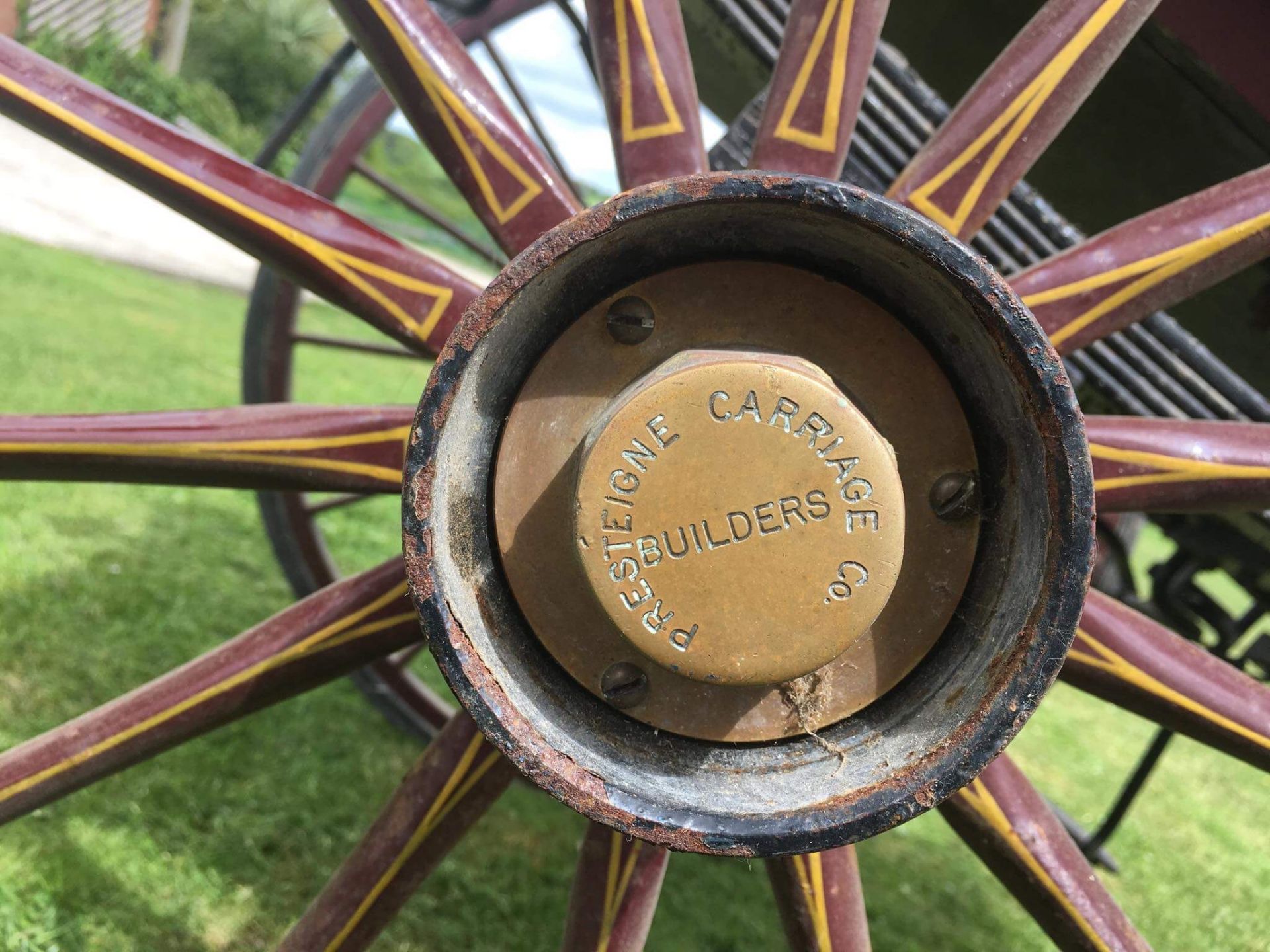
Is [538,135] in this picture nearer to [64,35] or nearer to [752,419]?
[752,419]

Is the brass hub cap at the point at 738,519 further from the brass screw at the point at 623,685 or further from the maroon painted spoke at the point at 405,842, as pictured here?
the maroon painted spoke at the point at 405,842

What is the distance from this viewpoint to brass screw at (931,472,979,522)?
3.43ft

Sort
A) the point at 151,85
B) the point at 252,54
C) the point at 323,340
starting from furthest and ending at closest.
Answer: the point at 252,54
the point at 151,85
the point at 323,340

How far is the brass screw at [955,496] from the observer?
3.43ft

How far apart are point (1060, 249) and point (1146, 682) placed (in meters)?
1.06

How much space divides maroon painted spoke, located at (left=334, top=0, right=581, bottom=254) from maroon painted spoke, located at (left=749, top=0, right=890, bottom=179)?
27 centimetres

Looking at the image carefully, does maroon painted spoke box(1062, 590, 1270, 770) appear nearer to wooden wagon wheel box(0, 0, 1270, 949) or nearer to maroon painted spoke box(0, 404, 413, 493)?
wooden wagon wheel box(0, 0, 1270, 949)

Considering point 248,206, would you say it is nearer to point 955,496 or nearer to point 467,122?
point 467,122

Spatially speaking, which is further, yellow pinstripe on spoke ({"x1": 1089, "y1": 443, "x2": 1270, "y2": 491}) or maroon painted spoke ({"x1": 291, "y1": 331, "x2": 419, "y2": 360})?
maroon painted spoke ({"x1": 291, "y1": 331, "x2": 419, "y2": 360})

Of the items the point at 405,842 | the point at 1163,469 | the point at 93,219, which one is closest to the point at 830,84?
the point at 1163,469

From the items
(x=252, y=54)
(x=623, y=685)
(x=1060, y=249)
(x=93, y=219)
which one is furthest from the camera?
(x=252, y=54)

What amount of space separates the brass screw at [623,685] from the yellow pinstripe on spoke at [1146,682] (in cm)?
55

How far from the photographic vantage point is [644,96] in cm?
117

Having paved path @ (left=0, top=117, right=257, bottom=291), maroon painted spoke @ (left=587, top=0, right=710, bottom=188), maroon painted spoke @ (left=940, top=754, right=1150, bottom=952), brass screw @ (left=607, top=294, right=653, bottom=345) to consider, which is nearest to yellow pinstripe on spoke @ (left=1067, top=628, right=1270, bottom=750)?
maroon painted spoke @ (left=940, top=754, right=1150, bottom=952)
